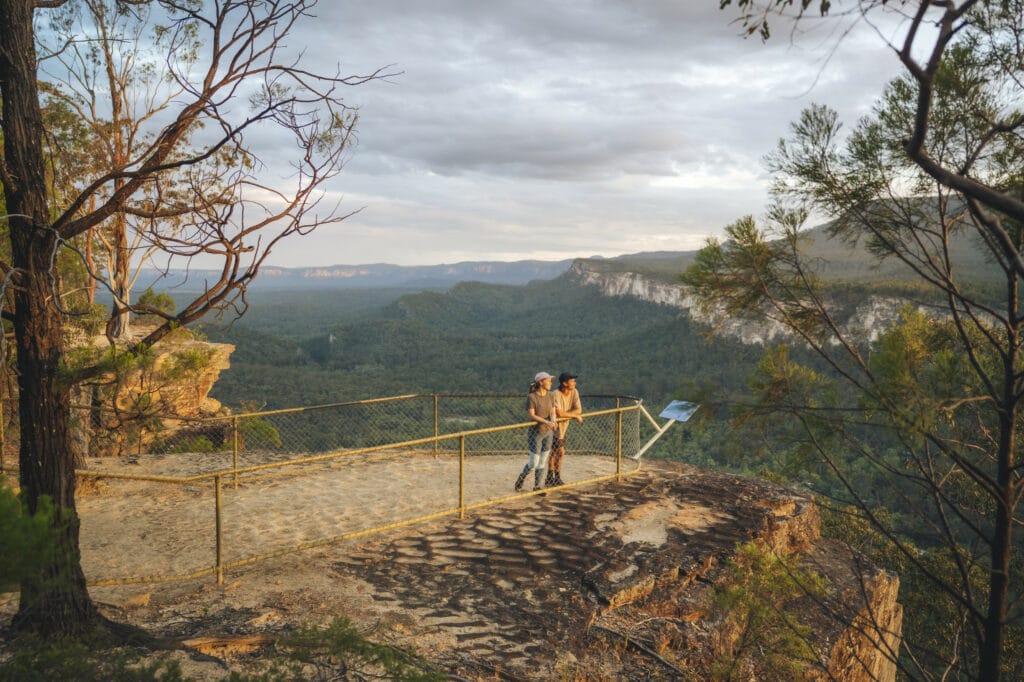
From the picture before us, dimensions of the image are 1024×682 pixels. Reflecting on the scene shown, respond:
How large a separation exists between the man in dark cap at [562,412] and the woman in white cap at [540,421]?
0.43 ft

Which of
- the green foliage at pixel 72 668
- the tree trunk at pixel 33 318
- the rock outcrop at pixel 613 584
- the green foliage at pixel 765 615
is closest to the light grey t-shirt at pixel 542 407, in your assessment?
the rock outcrop at pixel 613 584

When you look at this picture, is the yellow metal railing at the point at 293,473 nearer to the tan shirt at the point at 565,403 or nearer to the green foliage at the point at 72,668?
the tan shirt at the point at 565,403

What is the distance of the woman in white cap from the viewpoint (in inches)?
379

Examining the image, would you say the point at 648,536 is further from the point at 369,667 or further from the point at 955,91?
the point at 955,91

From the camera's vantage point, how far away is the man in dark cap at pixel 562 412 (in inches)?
388

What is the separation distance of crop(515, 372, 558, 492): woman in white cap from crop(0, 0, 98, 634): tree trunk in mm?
5808

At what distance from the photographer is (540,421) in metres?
9.51

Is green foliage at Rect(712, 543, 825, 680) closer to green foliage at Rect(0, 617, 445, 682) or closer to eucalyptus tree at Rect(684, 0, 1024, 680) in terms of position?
eucalyptus tree at Rect(684, 0, 1024, 680)

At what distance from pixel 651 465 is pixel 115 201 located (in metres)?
9.94

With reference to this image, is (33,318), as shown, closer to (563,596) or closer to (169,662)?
(169,662)

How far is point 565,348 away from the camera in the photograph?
245 feet

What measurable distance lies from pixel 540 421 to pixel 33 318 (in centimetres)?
620

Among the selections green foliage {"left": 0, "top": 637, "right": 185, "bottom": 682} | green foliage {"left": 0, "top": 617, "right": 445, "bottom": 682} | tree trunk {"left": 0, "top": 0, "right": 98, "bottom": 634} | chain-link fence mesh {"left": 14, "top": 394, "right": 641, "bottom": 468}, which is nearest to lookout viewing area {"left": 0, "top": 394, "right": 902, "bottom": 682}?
chain-link fence mesh {"left": 14, "top": 394, "right": 641, "bottom": 468}

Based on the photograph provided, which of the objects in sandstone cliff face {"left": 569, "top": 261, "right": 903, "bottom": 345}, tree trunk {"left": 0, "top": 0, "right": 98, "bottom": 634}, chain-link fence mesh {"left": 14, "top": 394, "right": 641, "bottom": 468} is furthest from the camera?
sandstone cliff face {"left": 569, "top": 261, "right": 903, "bottom": 345}
